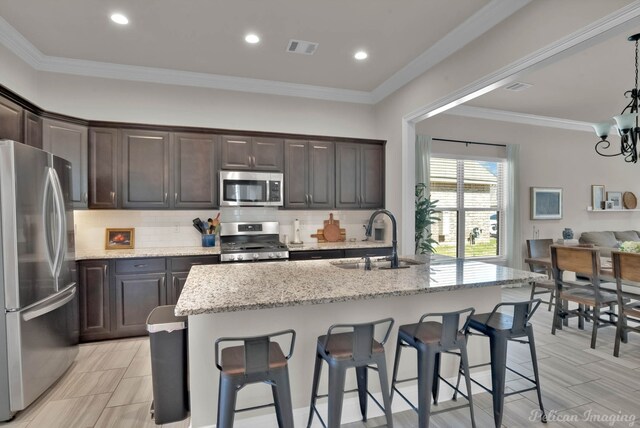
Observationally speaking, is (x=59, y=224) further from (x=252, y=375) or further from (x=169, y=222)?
(x=252, y=375)

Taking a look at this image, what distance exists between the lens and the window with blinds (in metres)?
5.54

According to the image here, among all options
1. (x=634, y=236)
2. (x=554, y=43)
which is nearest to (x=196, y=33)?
(x=554, y=43)

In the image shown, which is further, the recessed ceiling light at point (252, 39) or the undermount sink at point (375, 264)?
the recessed ceiling light at point (252, 39)

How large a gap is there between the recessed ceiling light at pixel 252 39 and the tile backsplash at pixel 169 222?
199cm

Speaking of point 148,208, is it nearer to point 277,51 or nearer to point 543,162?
point 277,51

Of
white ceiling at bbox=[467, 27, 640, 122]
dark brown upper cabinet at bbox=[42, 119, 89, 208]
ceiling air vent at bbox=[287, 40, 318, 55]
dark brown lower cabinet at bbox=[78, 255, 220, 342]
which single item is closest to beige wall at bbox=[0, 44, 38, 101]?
dark brown upper cabinet at bbox=[42, 119, 89, 208]

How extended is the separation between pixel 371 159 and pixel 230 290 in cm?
336

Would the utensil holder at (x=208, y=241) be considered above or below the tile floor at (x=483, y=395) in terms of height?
above

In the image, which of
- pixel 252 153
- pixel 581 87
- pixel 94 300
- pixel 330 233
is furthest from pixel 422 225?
pixel 94 300

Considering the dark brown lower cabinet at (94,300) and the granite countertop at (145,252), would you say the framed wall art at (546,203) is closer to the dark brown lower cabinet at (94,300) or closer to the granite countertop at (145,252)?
the granite countertop at (145,252)

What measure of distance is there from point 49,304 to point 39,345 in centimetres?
29

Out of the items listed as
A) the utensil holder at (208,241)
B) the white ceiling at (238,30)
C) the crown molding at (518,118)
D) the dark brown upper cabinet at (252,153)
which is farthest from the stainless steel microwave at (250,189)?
the crown molding at (518,118)

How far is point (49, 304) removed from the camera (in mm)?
2504

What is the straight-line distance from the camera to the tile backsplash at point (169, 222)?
3.88 meters
